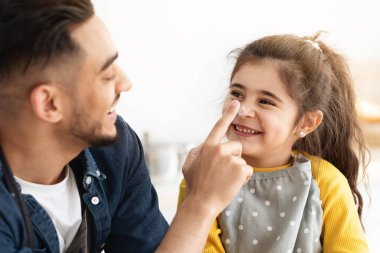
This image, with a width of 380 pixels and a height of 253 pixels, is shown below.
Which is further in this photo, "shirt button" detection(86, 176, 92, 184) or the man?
"shirt button" detection(86, 176, 92, 184)

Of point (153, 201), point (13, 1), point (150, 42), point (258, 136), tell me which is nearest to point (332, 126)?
point (258, 136)

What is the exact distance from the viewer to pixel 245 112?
1.44 m

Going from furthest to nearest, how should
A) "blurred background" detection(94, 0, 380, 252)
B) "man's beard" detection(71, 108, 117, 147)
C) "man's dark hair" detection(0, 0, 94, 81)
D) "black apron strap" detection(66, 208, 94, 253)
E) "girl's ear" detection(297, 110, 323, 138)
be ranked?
"blurred background" detection(94, 0, 380, 252), "girl's ear" detection(297, 110, 323, 138), "black apron strap" detection(66, 208, 94, 253), "man's beard" detection(71, 108, 117, 147), "man's dark hair" detection(0, 0, 94, 81)

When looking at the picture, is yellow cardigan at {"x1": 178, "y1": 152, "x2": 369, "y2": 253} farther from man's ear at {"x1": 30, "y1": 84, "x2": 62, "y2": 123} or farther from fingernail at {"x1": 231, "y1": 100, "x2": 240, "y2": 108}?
man's ear at {"x1": 30, "y1": 84, "x2": 62, "y2": 123}

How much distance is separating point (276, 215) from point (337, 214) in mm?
156

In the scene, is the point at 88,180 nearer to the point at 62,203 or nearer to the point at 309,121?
the point at 62,203

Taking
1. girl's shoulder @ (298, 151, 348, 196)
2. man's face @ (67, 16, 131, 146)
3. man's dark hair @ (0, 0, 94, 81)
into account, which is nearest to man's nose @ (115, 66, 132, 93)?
man's face @ (67, 16, 131, 146)

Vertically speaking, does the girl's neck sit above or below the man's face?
below

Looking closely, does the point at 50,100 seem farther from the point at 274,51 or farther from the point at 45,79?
the point at 274,51

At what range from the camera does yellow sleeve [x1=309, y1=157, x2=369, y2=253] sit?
4.58 feet

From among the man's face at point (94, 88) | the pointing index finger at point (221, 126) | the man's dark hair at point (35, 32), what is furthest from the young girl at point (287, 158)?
the man's dark hair at point (35, 32)

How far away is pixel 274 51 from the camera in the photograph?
59.2 inches

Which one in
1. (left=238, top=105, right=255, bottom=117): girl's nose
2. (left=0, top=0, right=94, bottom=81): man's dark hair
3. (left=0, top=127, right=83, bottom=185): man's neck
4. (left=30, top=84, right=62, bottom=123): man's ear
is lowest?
(left=0, top=127, right=83, bottom=185): man's neck

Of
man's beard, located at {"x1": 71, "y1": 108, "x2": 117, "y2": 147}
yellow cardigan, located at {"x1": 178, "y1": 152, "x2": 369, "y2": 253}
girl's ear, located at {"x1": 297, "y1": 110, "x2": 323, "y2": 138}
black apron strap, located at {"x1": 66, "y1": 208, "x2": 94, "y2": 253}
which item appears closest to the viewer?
man's beard, located at {"x1": 71, "y1": 108, "x2": 117, "y2": 147}
